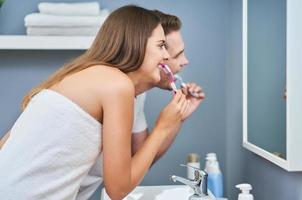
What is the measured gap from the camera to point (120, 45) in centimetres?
111

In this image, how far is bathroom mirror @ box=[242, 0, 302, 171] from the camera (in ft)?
3.93

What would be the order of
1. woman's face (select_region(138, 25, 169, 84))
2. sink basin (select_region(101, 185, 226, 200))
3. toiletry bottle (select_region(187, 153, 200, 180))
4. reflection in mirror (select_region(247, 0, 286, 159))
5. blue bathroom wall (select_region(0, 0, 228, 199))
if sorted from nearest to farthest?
1. woman's face (select_region(138, 25, 169, 84))
2. reflection in mirror (select_region(247, 0, 286, 159))
3. sink basin (select_region(101, 185, 226, 200))
4. toiletry bottle (select_region(187, 153, 200, 180))
5. blue bathroom wall (select_region(0, 0, 228, 199))

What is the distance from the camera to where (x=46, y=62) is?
73.9 inches

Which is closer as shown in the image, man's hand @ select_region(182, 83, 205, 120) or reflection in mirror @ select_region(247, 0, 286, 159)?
reflection in mirror @ select_region(247, 0, 286, 159)

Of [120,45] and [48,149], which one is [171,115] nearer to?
[120,45]

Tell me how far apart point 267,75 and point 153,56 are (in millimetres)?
481

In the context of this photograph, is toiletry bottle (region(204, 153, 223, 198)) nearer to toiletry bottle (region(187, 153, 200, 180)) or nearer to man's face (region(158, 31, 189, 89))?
toiletry bottle (region(187, 153, 200, 180))

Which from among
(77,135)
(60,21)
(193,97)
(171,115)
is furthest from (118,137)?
(60,21)

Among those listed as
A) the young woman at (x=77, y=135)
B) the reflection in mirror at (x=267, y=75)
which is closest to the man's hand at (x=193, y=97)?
the reflection in mirror at (x=267, y=75)

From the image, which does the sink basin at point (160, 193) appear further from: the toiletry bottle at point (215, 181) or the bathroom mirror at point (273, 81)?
the bathroom mirror at point (273, 81)

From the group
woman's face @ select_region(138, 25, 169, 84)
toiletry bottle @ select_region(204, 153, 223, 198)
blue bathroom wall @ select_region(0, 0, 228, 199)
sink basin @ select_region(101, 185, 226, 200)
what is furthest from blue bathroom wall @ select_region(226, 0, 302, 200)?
woman's face @ select_region(138, 25, 169, 84)

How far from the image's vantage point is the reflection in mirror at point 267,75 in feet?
4.24

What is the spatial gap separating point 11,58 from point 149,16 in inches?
36.6

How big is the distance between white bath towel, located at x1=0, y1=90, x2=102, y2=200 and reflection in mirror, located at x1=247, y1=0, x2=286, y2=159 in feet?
2.00
